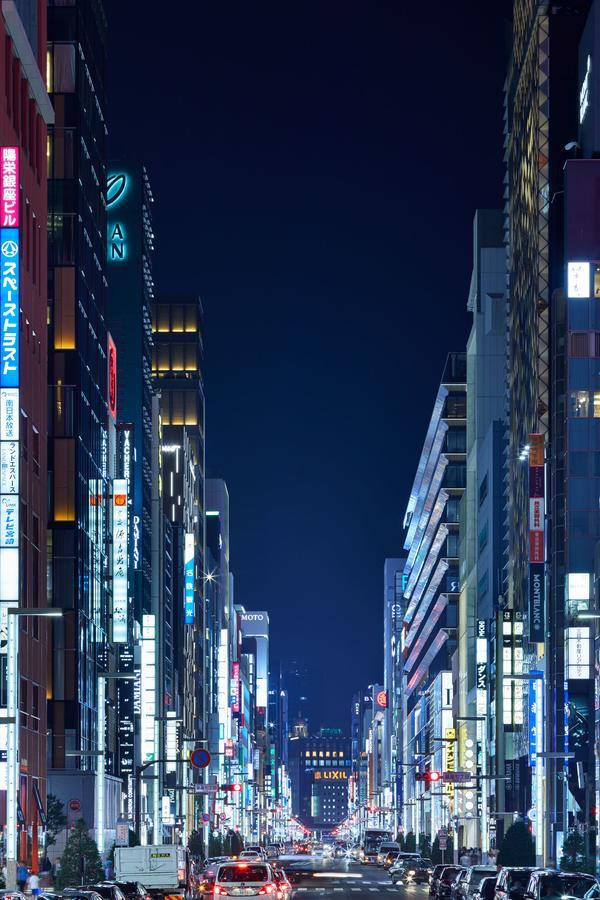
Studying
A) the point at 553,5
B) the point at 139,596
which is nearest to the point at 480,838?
the point at 139,596

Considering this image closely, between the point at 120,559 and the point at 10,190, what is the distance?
47327mm

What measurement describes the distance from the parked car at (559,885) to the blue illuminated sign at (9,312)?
25272 millimetres

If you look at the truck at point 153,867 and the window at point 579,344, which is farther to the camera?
the window at point 579,344

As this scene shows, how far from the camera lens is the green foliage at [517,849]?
98062 mm

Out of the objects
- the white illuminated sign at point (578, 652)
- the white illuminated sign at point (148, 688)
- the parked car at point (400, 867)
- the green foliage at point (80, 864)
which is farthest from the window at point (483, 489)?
the green foliage at point (80, 864)

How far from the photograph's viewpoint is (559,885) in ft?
145

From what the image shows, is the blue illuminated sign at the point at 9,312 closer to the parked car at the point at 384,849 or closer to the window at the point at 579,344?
the window at the point at 579,344

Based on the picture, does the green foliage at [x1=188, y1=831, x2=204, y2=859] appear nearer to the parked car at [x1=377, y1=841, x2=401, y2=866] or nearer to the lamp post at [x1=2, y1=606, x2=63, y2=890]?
the parked car at [x1=377, y1=841, x2=401, y2=866]

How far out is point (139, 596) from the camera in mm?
125562

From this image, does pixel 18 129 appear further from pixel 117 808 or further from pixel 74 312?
pixel 117 808

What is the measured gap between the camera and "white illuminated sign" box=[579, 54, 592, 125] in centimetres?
11250

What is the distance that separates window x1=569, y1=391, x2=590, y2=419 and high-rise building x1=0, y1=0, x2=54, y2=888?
36.4 metres

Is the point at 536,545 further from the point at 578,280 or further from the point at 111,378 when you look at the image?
the point at 111,378

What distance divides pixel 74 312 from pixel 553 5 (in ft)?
144
